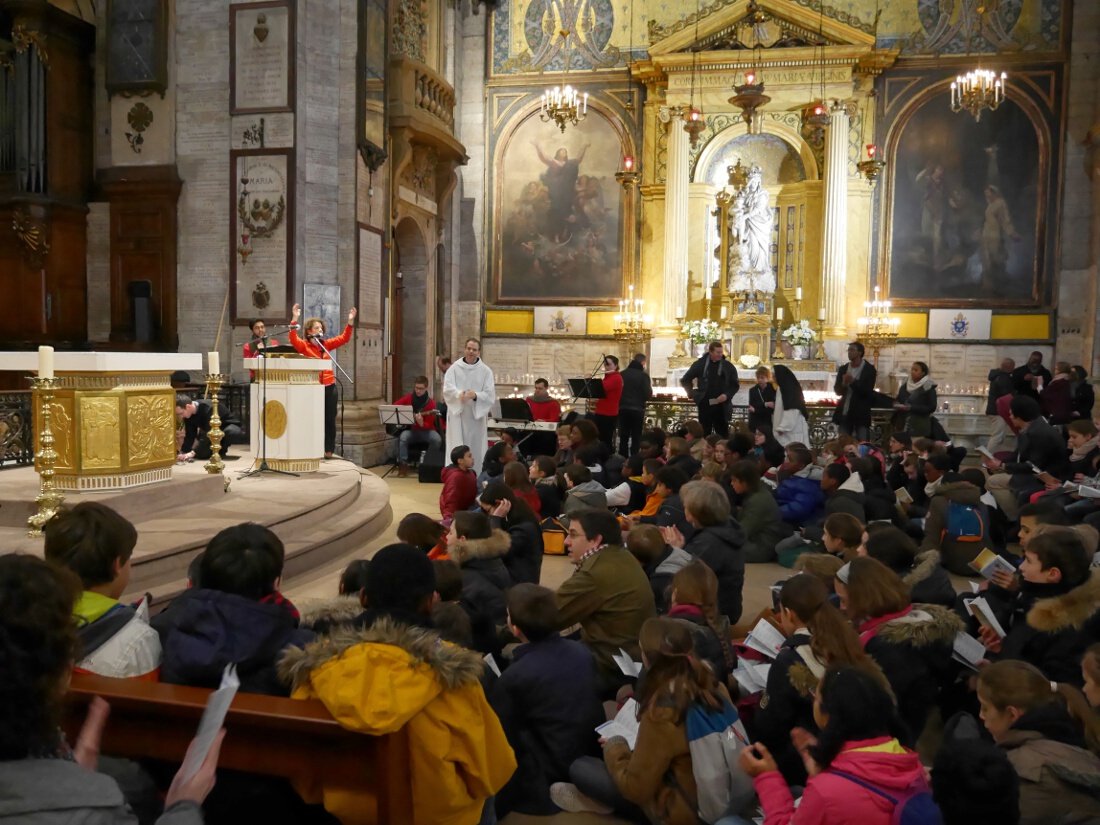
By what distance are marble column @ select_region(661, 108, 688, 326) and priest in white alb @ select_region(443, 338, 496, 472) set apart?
7.15 m

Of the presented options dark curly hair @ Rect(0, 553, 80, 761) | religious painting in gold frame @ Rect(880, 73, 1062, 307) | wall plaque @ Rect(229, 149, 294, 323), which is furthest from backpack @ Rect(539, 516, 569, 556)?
religious painting in gold frame @ Rect(880, 73, 1062, 307)

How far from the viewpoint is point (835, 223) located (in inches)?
656

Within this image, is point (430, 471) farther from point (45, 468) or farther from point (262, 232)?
point (45, 468)

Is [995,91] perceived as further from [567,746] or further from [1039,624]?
[567,746]

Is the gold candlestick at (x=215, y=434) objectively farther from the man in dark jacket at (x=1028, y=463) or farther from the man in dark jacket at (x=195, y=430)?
the man in dark jacket at (x=1028, y=463)

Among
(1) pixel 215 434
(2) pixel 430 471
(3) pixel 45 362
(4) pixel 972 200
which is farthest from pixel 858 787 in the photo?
(4) pixel 972 200

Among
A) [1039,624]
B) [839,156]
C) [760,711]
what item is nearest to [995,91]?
[839,156]

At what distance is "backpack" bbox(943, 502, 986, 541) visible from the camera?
21.6 ft

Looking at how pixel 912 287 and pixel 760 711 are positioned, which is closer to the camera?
pixel 760 711

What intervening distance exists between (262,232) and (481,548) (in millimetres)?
9130

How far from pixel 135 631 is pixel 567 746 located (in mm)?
1637

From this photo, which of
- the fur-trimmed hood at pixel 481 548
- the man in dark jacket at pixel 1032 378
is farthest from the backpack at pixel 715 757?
the man in dark jacket at pixel 1032 378

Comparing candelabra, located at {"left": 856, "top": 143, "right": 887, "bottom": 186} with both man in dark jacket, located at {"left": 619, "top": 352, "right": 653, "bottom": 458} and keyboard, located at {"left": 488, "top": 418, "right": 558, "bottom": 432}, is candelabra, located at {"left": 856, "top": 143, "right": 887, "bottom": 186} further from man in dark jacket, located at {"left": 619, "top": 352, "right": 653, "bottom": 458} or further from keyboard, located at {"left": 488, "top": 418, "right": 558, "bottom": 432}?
keyboard, located at {"left": 488, "top": 418, "right": 558, "bottom": 432}

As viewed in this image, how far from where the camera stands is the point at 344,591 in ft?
12.6
